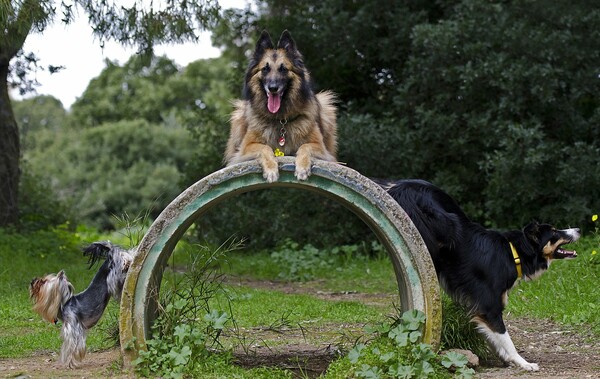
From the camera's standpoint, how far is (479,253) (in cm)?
666

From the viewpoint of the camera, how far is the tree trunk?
13703 millimetres

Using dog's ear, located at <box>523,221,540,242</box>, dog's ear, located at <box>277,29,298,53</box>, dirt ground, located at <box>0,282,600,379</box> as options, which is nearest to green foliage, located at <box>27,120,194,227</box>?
dirt ground, located at <box>0,282,600,379</box>

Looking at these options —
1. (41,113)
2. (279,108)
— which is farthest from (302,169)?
(41,113)

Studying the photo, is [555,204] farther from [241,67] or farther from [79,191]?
[79,191]

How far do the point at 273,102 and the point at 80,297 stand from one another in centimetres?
217

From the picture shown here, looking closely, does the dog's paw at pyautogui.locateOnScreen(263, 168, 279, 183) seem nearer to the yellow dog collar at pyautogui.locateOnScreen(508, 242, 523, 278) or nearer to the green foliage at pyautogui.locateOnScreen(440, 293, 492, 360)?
the green foliage at pyautogui.locateOnScreen(440, 293, 492, 360)

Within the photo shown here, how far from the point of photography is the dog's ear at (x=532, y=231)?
679 cm

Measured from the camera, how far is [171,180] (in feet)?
95.7

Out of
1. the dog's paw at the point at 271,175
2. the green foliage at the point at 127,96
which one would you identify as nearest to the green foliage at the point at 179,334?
the dog's paw at the point at 271,175

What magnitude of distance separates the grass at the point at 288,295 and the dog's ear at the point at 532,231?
1.31m

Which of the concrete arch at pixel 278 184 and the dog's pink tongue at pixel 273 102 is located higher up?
the dog's pink tongue at pixel 273 102

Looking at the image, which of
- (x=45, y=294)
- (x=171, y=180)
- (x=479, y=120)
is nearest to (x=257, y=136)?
(x=45, y=294)

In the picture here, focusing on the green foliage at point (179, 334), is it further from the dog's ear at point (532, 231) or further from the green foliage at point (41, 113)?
the green foliage at point (41, 113)

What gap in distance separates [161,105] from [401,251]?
28.5m
